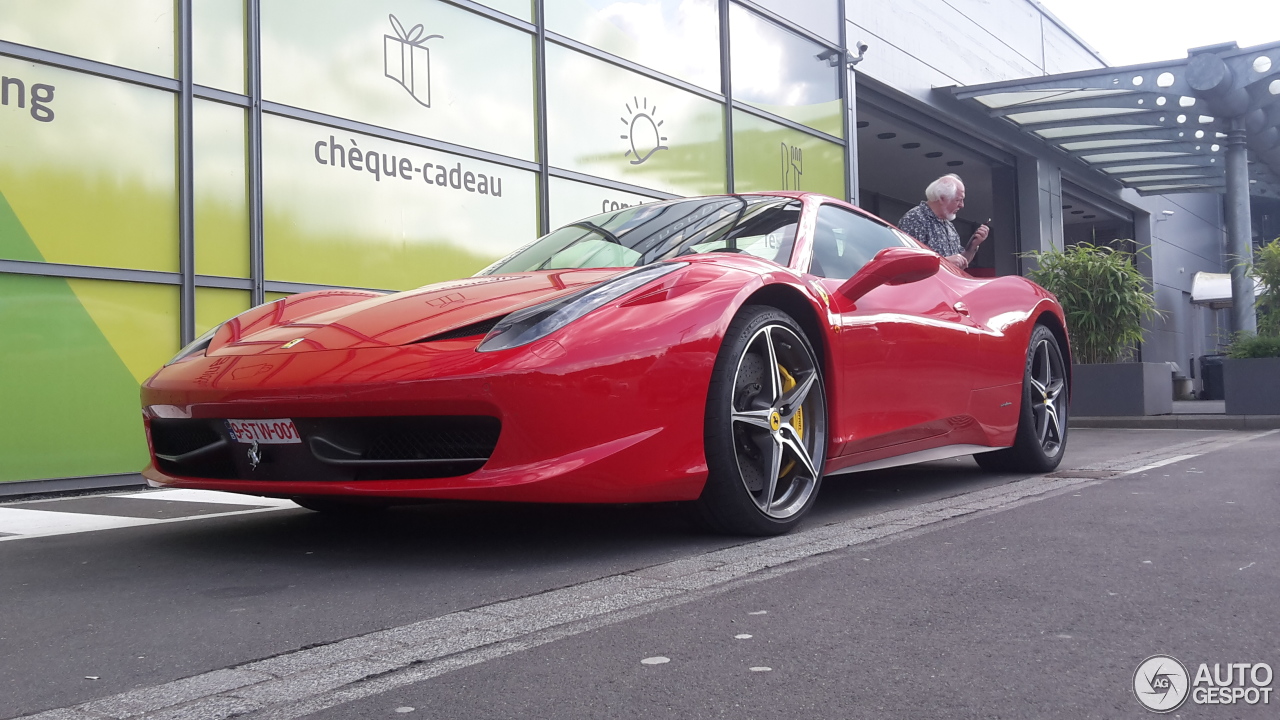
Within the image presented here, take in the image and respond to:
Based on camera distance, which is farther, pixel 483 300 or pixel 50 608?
pixel 483 300

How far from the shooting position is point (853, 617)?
2191mm

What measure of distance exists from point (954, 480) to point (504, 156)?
16.6 ft

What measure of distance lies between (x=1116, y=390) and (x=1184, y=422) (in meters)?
0.92

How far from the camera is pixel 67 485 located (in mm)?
5762

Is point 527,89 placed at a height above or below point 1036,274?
above

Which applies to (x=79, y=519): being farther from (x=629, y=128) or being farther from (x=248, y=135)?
(x=629, y=128)

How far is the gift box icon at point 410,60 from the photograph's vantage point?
26.1ft

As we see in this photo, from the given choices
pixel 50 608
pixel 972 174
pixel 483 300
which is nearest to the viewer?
pixel 50 608

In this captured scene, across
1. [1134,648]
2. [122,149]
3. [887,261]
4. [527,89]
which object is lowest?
[1134,648]

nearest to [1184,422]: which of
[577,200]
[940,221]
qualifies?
[940,221]

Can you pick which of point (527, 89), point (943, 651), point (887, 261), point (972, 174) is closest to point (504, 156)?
point (527, 89)

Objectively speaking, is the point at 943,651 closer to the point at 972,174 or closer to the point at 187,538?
the point at 187,538

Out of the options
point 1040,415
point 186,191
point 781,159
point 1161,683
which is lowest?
point 1161,683

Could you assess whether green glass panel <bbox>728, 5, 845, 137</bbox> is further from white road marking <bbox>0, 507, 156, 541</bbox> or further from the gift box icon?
white road marking <bbox>0, 507, 156, 541</bbox>
